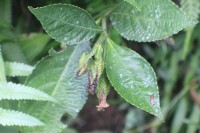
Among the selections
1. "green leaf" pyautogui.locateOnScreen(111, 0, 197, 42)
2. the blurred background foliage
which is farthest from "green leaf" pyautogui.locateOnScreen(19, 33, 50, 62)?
"green leaf" pyautogui.locateOnScreen(111, 0, 197, 42)

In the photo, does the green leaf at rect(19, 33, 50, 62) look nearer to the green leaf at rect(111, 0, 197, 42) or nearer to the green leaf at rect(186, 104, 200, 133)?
the green leaf at rect(111, 0, 197, 42)

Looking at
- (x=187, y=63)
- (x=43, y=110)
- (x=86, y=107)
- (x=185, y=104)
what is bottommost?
(x=86, y=107)

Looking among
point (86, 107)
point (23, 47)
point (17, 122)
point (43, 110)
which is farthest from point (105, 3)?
point (86, 107)

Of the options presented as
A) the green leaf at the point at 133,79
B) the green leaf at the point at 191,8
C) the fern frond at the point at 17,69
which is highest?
the green leaf at the point at 191,8

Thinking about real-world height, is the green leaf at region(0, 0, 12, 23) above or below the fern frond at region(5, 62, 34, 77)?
above

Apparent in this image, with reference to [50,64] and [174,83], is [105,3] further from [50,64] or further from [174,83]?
[174,83]

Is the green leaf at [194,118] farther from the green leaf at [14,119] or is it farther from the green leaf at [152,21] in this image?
the green leaf at [14,119]

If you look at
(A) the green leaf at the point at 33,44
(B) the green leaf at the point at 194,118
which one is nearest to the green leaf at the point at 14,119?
(A) the green leaf at the point at 33,44
